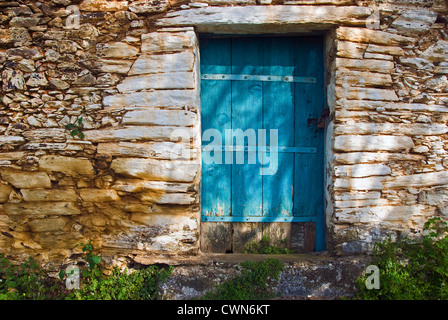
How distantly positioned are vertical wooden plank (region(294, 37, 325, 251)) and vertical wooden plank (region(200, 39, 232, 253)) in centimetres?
65

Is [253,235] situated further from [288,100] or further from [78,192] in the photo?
[78,192]

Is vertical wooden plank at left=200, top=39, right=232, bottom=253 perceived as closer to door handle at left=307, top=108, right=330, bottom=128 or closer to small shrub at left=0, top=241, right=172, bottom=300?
small shrub at left=0, top=241, right=172, bottom=300

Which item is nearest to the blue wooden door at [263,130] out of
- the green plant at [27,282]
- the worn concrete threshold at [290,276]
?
the worn concrete threshold at [290,276]

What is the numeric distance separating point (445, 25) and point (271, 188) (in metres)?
2.04

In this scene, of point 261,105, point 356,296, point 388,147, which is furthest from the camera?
point 261,105

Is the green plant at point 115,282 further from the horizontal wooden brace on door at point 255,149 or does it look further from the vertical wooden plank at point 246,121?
the horizontal wooden brace on door at point 255,149

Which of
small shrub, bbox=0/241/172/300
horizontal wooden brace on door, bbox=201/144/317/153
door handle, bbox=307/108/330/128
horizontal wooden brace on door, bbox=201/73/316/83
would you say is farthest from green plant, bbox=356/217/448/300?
small shrub, bbox=0/241/172/300

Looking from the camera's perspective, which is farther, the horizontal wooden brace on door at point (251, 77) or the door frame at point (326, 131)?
the horizontal wooden brace on door at point (251, 77)

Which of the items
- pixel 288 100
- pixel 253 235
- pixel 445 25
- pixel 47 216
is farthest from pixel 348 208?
pixel 47 216

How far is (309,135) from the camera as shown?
9.15ft

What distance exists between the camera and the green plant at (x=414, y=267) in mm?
2285

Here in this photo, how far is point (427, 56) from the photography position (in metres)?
2.53

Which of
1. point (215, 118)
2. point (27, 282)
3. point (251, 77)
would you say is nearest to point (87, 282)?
point (27, 282)

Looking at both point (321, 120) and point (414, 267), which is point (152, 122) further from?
point (414, 267)
